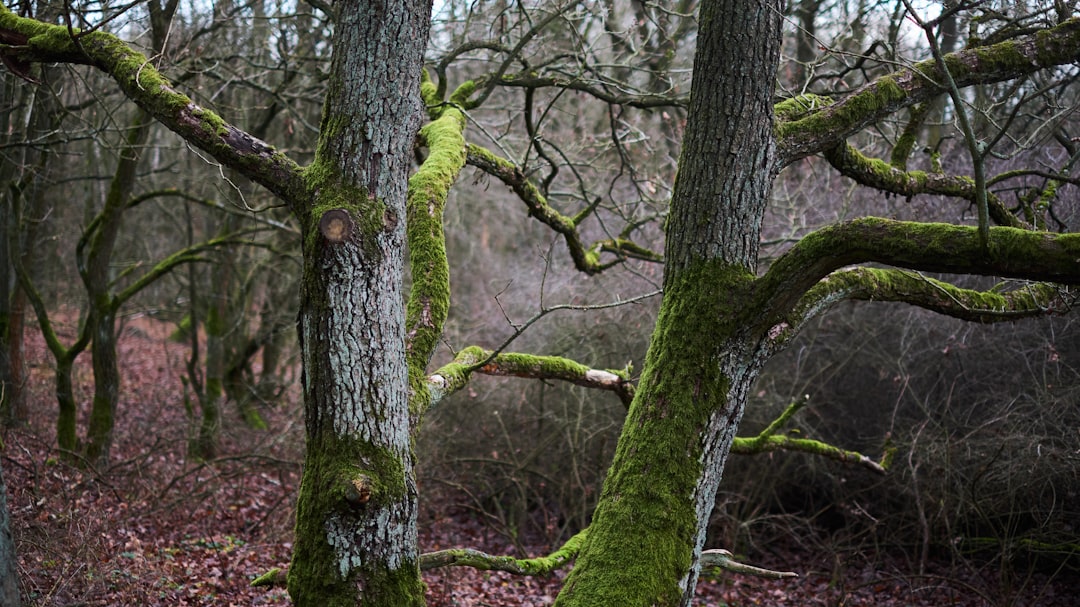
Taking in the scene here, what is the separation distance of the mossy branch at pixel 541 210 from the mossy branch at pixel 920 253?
82.3 inches

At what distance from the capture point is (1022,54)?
3.76m

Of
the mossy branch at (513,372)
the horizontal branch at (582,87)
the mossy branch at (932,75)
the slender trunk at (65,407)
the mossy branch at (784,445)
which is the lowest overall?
the slender trunk at (65,407)

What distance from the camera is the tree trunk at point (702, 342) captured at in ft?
10.7

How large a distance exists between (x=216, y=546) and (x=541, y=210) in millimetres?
4416

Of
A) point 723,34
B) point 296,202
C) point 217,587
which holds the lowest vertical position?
point 217,587

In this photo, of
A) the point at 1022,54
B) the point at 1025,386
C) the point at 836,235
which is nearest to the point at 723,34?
the point at 836,235

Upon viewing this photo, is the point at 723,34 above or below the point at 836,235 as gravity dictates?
above

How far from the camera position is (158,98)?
3324 mm

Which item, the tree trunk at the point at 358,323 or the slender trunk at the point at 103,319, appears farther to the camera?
the slender trunk at the point at 103,319


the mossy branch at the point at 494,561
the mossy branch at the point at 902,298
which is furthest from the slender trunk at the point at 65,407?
the mossy branch at the point at 902,298

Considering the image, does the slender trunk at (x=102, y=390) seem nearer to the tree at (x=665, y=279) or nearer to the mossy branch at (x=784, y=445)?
the tree at (x=665, y=279)

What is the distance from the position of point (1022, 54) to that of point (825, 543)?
264 inches

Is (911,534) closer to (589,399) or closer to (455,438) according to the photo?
(589,399)

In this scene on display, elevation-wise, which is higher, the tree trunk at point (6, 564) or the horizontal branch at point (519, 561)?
the horizontal branch at point (519, 561)
